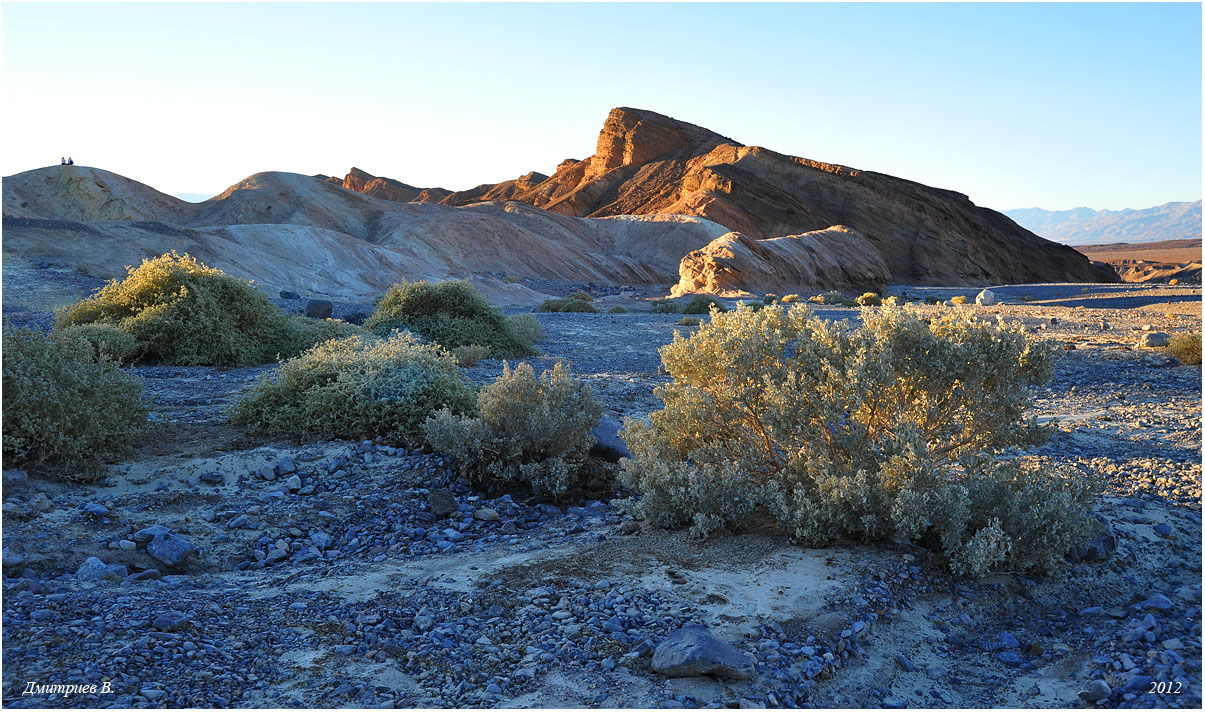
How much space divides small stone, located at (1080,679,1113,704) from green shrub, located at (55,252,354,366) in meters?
10.7

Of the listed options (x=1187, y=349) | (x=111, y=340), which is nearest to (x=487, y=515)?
(x=111, y=340)

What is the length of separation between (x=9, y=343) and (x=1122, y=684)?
740 centimetres

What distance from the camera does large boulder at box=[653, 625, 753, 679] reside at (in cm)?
338

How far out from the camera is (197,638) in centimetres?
364

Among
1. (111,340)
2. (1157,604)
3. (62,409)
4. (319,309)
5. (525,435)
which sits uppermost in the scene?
(319,309)

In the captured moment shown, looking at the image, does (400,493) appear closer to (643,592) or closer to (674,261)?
(643,592)

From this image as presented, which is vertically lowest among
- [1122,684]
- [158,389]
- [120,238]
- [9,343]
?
[1122,684]

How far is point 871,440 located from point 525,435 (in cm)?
283

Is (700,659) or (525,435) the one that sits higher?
(525,435)

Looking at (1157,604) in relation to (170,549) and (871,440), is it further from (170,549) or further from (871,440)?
(170,549)

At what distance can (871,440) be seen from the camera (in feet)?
16.4

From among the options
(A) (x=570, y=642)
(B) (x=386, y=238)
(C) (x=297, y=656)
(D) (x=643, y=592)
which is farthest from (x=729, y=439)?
(B) (x=386, y=238)

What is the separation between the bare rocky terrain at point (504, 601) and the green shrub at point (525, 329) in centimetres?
754

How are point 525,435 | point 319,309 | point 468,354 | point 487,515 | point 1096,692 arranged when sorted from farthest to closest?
point 319,309
point 468,354
point 525,435
point 487,515
point 1096,692
